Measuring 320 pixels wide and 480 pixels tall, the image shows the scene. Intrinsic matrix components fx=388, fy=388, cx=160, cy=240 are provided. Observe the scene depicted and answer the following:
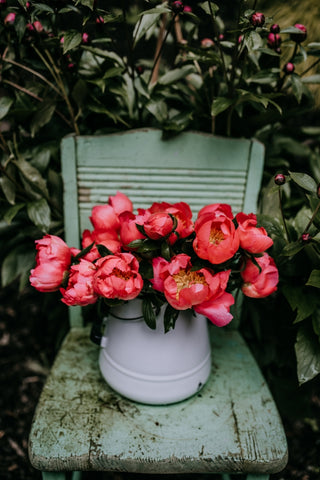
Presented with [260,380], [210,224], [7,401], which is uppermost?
[210,224]

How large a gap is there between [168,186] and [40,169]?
1.36ft

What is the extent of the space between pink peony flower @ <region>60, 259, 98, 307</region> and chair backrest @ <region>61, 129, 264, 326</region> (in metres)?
0.38

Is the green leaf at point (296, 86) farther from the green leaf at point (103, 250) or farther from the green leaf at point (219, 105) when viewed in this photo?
the green leaf at point (103, 250)

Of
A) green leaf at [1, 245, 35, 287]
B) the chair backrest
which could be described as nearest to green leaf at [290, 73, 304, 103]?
the chair backrest

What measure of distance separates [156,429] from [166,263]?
42cm

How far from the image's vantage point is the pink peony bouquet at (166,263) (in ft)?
2.38

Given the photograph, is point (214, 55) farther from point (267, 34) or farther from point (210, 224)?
point (210, 224)

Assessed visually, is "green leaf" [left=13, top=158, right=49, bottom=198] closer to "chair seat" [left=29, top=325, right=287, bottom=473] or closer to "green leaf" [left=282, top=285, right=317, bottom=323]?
"chair seat" [left=29, top=325, right=287, bottom=473]

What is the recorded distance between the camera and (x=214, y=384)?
1.03 m

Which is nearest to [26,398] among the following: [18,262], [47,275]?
[18,262]

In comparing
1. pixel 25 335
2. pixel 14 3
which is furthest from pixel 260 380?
pixel 25 335

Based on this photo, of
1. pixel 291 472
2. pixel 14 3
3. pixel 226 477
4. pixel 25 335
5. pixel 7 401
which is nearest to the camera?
pixel 14 3

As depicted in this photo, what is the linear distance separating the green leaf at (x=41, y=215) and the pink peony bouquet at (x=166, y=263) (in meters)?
0.32

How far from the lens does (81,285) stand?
75 cm
